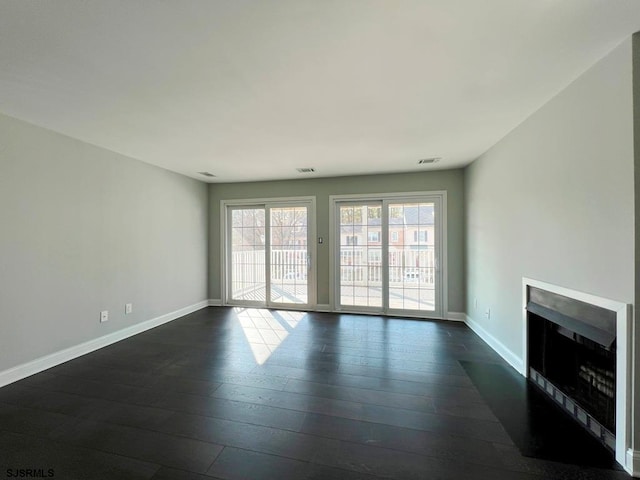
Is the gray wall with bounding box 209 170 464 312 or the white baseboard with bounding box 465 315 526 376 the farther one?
the gray wall with bounding box 209 170 464 312

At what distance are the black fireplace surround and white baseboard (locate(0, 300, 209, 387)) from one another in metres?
4.63

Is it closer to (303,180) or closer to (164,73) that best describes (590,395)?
(164,73)

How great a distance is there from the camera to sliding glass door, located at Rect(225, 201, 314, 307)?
5.02 m

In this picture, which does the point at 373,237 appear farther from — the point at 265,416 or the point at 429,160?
the point at 265,416

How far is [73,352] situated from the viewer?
3.00 metres

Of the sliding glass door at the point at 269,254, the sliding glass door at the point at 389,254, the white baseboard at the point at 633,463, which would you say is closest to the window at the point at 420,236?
the sliding glass door at the point at 389,254

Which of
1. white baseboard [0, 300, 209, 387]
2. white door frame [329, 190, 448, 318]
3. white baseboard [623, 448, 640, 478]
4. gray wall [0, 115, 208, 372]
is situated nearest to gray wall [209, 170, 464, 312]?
white door frame [329, 190, 448, 318]

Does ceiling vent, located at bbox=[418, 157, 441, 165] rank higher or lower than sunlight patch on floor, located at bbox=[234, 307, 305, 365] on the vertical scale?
higher

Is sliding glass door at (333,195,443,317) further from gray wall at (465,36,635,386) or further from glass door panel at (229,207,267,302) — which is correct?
glass door panel at (229,207,267,302)

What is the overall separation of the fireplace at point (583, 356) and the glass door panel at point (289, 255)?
10.9 ft

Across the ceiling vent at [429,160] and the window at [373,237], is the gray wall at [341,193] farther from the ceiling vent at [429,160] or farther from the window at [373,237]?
the window at [373,237]

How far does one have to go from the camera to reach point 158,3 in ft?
4.18

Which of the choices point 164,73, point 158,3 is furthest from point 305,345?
point 158,3

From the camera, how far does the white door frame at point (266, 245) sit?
492 centimetres
